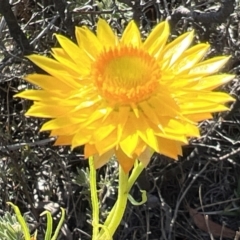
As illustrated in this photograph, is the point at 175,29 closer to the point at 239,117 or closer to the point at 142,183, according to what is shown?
the point at 239,117

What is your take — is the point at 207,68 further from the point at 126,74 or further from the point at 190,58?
the point at 126,74

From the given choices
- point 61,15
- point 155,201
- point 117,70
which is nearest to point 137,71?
point 117,70

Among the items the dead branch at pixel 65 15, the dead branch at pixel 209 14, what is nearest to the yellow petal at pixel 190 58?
the dead branch at pixel 209 14

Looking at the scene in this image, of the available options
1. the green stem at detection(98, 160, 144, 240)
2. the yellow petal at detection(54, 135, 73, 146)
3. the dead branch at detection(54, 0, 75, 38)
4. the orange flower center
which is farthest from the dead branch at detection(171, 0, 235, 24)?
the yellow petal at detection(54, 135, 73, 146)

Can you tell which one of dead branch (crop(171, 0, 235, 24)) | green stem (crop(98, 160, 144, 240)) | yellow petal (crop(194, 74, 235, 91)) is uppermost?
dead branch (crop(171, 0, 235, 24))

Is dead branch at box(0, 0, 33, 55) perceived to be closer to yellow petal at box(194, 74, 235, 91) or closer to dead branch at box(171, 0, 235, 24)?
dead branch at box(171, 0, 235, 24)

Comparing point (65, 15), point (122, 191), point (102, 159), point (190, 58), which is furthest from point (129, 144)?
point (65, 15)

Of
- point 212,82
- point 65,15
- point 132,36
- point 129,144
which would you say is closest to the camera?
point 129,144
